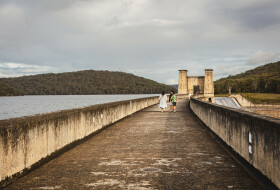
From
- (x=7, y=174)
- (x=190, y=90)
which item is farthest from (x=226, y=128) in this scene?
(x=190, y=90)

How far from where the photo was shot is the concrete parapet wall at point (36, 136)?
193 inches

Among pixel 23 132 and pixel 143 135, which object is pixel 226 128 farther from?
pixel 23 132

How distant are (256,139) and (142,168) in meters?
2.32

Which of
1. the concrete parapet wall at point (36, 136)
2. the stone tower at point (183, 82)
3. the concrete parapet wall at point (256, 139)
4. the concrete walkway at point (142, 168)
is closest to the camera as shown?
the concrete parapet wall at point (256, 139)

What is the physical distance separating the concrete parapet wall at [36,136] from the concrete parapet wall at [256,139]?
4.43 m

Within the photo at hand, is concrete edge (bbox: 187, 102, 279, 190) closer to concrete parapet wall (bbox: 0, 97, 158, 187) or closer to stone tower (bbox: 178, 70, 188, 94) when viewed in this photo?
concrete parapet wall (bbox: 0, 97, 158, 187)

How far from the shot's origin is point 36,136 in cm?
607

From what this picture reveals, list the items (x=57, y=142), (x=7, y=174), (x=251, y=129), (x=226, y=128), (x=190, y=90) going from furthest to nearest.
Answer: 1. (x=190, y=90)
2. (x=226, y=128)
3. (x=57, y=142)
4. (x=251, y=129)
5. (x=7, y=174)

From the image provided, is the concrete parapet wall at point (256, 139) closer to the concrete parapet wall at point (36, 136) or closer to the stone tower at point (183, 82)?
the concrete parapet wall at point (36, 136)

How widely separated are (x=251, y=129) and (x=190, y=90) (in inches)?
2871

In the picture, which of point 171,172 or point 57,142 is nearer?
point 171,172

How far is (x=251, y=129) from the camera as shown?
5.83m

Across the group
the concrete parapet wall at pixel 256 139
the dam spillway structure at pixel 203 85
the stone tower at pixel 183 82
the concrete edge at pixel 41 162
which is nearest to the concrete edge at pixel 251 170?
the concrete parapet wall at pixel 256 139

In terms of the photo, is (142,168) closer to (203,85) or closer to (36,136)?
(36,136)
